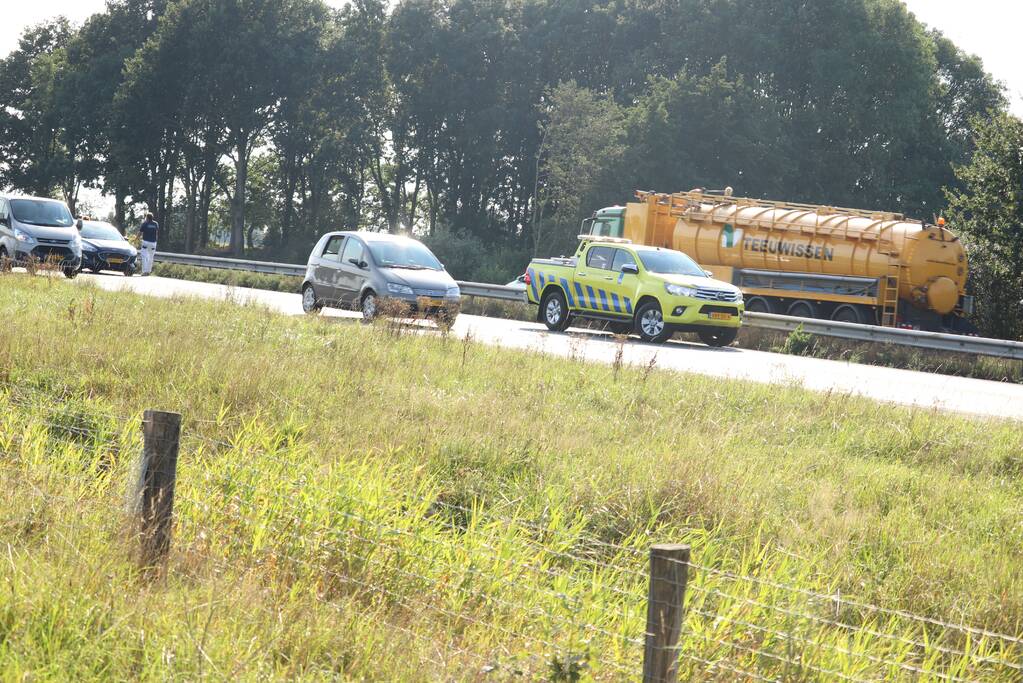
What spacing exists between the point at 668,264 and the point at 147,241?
1660 cm

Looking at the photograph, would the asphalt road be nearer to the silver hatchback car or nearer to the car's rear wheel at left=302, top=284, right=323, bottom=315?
the car's rear wheel at left=302, top=284, right=323, bottom=315

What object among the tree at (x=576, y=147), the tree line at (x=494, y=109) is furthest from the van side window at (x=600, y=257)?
the tree at (x=576, y=147)

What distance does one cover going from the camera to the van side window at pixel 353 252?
2053cm

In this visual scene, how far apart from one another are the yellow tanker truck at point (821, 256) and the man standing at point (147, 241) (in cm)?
1241

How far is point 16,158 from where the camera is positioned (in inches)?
2965

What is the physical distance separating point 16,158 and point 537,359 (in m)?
69.8

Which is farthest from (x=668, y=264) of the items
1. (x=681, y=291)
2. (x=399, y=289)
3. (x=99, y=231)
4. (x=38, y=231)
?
(x=99, y=231)

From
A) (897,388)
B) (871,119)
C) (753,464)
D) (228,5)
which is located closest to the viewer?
(753,464)

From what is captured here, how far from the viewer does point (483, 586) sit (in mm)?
5590

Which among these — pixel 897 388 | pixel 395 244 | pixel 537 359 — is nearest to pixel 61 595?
pixel 537 359

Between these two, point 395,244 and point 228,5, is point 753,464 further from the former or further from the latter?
point 228,5

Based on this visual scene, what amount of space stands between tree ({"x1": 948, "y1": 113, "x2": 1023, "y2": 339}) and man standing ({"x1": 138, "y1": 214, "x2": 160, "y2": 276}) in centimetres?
2021

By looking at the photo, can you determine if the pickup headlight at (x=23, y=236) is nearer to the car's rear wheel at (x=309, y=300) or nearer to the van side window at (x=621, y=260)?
the car's rear wheel at (x=309, y=300)

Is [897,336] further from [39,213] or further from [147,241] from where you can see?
[147,241]
